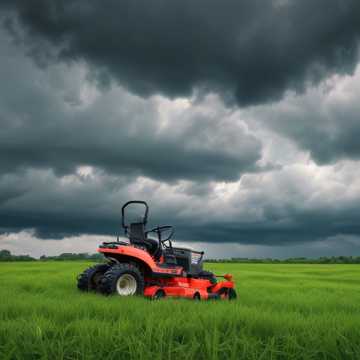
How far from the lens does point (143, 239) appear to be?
1328 centimetres

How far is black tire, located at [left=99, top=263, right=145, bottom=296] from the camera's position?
1095 centimetres

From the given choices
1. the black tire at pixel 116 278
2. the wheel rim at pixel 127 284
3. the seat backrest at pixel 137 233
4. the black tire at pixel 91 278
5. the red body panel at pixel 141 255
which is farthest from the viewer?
the seat backrest at pixel 137 233

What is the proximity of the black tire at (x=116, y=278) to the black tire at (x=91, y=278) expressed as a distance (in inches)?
63.6

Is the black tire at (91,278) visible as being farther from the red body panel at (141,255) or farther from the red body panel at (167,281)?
the red body panel at (141,255)

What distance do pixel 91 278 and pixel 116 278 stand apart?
7.36 feet

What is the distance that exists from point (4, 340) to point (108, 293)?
614 cm

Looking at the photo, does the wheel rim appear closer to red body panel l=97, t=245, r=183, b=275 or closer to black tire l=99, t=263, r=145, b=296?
Result: black tire l=99, t=263, r=145, b=296

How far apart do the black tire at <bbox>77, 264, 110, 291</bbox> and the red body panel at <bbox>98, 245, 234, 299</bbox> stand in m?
0.97

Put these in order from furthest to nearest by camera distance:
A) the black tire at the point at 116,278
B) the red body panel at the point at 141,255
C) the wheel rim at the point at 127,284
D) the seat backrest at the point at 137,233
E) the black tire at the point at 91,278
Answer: the seat backrest at the point at 137,233 < the black tire at the point at 91,278 < the red body panel at the point at 141,255 < the wheel rim at the point at 127,284 < the black tire at the point at 116,278

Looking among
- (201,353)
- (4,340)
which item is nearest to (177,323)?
(201,353)

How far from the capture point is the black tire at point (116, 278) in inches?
431

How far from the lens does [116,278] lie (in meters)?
11.0

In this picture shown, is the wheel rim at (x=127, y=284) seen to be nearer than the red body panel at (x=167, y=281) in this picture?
Yes

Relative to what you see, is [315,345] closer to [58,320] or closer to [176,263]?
→ [58,320]
